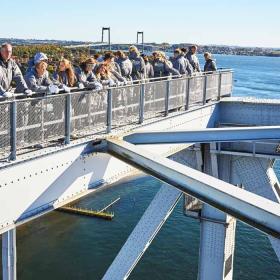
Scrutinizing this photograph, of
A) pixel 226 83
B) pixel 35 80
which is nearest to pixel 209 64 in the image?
pixel 226 83

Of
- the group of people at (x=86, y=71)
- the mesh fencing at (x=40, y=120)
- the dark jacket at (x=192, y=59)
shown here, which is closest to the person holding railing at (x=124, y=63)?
the group of people at (x=86, y=71)

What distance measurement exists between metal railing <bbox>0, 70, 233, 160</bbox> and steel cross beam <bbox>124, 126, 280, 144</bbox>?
2.34 feet

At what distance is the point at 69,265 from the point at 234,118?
43.2ft

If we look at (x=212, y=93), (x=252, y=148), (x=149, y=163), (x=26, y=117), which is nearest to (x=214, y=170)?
(x=252, y=148)

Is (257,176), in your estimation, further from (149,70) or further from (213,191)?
(213,191)

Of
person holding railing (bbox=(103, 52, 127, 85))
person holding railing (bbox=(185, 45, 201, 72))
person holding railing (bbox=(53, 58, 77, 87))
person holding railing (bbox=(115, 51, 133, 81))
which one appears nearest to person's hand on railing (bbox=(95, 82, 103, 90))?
person holding railing (bbox=(53, 58, 77, 87))

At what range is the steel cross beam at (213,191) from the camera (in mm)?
6633

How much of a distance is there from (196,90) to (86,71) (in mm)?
5105

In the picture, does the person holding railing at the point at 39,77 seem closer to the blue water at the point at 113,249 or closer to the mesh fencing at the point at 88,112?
the mesh fencing at the point at 88,112

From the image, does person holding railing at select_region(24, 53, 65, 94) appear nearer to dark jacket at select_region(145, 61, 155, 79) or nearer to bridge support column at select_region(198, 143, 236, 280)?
dark jacket at select_region(145, 61, 155, 79)

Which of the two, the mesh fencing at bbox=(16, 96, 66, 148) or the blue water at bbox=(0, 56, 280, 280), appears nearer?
the mesh fencing at bbox=(16, 96, 66, 148)

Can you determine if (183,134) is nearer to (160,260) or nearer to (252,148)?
(252,148)

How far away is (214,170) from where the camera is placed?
15.6 m

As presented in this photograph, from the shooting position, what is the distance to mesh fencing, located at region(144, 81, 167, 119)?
11.9 meters
